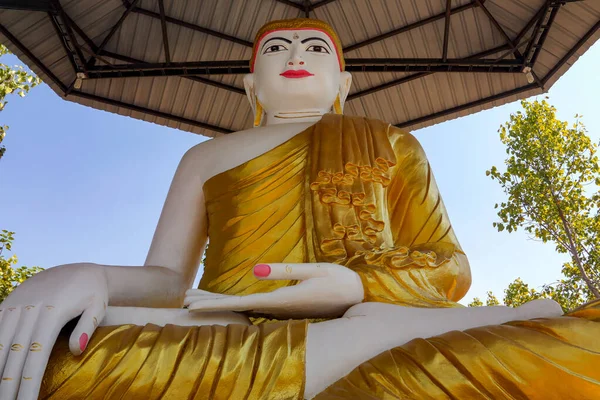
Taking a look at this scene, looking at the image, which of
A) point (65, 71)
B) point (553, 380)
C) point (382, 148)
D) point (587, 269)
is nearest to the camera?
point (553, 380)

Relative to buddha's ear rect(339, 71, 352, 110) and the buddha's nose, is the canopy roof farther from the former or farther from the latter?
the buddha's nose

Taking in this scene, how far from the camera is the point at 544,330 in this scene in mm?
1824

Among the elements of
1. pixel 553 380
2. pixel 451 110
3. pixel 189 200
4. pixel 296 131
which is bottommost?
pixel 553 380

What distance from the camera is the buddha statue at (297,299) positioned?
5.90 feet

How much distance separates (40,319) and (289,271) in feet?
2.52

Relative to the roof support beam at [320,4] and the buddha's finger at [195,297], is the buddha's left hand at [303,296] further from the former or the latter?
the roof support beam at [320,4]

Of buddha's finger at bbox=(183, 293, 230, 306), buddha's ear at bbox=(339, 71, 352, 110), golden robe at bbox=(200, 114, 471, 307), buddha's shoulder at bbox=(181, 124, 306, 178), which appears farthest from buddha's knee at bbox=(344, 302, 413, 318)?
buddha's ear at bbox=(339, 71, 352, 110)

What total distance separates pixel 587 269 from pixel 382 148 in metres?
6.34

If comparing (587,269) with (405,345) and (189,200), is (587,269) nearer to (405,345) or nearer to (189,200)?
(189,200)

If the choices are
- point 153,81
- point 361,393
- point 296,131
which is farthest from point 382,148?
point 153,81

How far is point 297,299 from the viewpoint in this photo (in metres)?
2.24

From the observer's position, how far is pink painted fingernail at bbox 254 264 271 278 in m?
2.14

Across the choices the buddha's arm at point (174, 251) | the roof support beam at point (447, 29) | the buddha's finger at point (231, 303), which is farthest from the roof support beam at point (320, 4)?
the buddha's finger at point (231, 303)

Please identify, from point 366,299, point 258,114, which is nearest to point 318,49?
point 258,114
